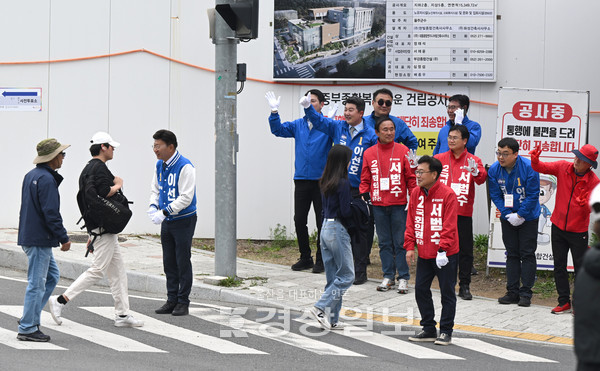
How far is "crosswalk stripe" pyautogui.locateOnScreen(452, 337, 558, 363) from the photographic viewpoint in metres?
7.68

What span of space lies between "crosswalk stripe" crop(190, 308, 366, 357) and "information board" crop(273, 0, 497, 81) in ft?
16.5

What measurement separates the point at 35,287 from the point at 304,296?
3319mm

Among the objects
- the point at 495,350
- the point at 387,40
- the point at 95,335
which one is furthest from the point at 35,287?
the point at 387,40

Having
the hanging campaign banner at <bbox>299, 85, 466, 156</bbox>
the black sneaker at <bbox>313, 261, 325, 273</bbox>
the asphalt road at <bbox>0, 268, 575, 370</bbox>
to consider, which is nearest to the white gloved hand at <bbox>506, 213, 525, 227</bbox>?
the asphalt road at <bbox>0, 268, 575, 370</bbox>

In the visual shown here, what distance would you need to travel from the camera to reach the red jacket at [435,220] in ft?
26.5

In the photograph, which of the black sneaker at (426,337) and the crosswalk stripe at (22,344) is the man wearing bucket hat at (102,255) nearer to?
the crosswalk stripe at (22,344)

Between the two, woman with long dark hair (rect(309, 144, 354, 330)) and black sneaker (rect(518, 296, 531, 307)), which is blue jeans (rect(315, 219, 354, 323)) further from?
black sneaker (rect(518, 296, 531, 307))

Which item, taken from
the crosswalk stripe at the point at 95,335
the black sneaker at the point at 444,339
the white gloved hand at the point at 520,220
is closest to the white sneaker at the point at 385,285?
the white gloved hand at the point at 520,220

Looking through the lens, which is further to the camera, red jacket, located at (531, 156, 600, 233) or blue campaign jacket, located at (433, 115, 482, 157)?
blue campaign jacket, located at (433, 115, 482, 157)

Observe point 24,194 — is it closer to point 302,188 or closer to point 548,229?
point 302,188

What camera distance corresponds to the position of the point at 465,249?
10.3 metres

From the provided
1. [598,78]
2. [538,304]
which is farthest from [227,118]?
[598,78]

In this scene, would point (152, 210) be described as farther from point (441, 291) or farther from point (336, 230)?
point (441, 291)

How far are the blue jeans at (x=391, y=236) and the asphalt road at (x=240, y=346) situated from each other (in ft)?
5.03
